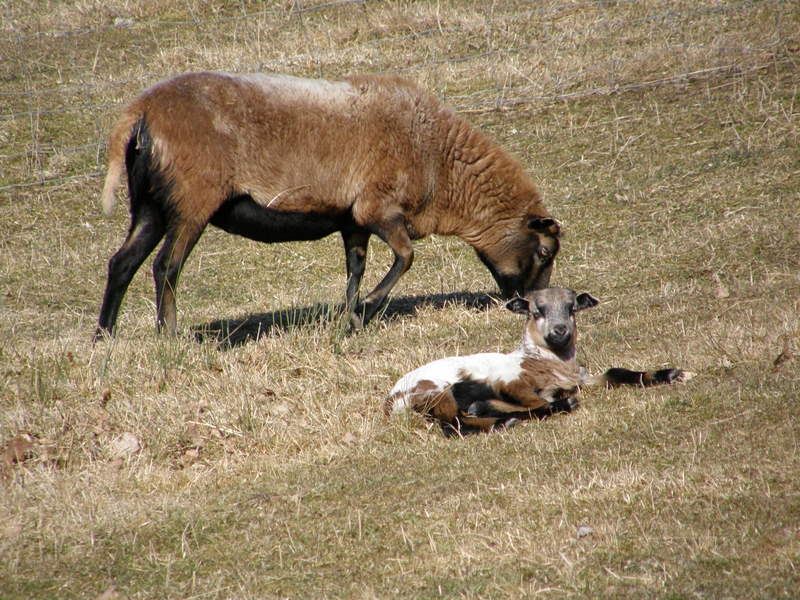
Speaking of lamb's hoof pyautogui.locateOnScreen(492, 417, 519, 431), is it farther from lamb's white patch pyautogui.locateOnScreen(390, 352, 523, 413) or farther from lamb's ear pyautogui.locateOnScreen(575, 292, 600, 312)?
lamb's ear pyautogui.locateOnScreen(575, 292, 600, 312)

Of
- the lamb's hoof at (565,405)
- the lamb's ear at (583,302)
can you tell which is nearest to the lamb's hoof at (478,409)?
the lamb's hoof at (565,405)

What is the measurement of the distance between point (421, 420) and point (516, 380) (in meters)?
0.69

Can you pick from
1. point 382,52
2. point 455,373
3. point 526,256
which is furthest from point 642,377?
point 382,52

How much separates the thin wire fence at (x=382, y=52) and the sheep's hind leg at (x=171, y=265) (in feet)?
20.2

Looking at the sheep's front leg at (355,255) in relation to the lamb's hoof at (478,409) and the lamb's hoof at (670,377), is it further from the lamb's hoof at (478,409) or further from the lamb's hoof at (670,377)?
the lamb's hoof at (670,377)

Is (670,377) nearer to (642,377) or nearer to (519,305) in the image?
(642,377)

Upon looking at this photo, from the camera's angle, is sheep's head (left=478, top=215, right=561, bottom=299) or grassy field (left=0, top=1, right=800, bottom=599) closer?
grassy field (left=0, top=1, right=800, bottom=599)

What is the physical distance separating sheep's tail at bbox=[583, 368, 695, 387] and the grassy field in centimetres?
13

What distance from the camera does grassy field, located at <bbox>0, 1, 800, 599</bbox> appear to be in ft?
13.0

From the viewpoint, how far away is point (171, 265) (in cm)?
711

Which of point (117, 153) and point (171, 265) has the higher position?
point (117, 153)

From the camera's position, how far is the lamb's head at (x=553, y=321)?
19.1 ft

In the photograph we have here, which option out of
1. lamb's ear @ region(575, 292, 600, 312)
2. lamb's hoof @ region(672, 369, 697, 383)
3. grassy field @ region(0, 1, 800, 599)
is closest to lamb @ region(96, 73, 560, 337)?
grassy field @ region(0, 1, 800, 599)

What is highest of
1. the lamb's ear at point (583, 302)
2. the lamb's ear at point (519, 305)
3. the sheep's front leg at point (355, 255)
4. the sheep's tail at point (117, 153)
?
the sheep's tail at point (117, 153)
